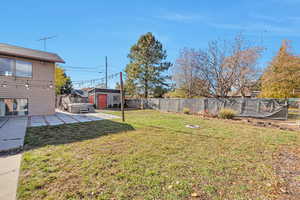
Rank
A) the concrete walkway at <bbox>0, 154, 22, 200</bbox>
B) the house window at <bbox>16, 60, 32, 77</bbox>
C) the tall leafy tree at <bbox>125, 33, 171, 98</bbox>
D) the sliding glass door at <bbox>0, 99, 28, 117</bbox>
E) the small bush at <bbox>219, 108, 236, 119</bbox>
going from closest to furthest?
1. the concrete walkway at <bbox>0, 154, 22, 200</bbox>
2. the sliding glass door at <bbox>0, 99, 28, 117</bbox>
3. the house window at <bbox>16, 60, 32, 77</bbox>
4. the small bush at <bbox>219, 108, 236, 119</bbox>
5. the tall leafy tree at <bbox>125, 33, 171, 98</bbox>

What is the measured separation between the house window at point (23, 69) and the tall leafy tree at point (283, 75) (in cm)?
1895

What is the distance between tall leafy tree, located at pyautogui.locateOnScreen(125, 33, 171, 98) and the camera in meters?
17.0

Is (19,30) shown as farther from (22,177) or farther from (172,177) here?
(172,177)

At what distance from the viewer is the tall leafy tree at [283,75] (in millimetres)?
12016

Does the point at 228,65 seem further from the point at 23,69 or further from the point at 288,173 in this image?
the point at 23,69

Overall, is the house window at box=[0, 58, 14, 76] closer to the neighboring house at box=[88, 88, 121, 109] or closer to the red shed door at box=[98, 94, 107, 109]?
the neighboring house at box=[88, 88, 121, 109]

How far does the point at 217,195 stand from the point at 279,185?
1071mm

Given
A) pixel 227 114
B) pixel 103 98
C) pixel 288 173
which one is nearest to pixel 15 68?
pixel 103 98

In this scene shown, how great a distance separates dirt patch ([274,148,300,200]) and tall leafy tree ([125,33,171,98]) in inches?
589

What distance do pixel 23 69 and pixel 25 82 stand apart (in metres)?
0.83

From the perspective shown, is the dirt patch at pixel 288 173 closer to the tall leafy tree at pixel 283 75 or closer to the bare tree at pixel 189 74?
the bare tree at pixel 189 74

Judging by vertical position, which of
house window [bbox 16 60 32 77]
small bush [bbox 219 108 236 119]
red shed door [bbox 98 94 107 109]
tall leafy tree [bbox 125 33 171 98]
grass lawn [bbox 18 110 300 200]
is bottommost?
grass lawn [bbox 18 110 300 200]

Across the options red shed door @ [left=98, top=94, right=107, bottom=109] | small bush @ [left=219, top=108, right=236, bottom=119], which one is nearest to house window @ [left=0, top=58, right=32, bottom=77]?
red shed door @ [left=98, top=94, right=107, bottom=109]

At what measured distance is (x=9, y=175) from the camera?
212cm
